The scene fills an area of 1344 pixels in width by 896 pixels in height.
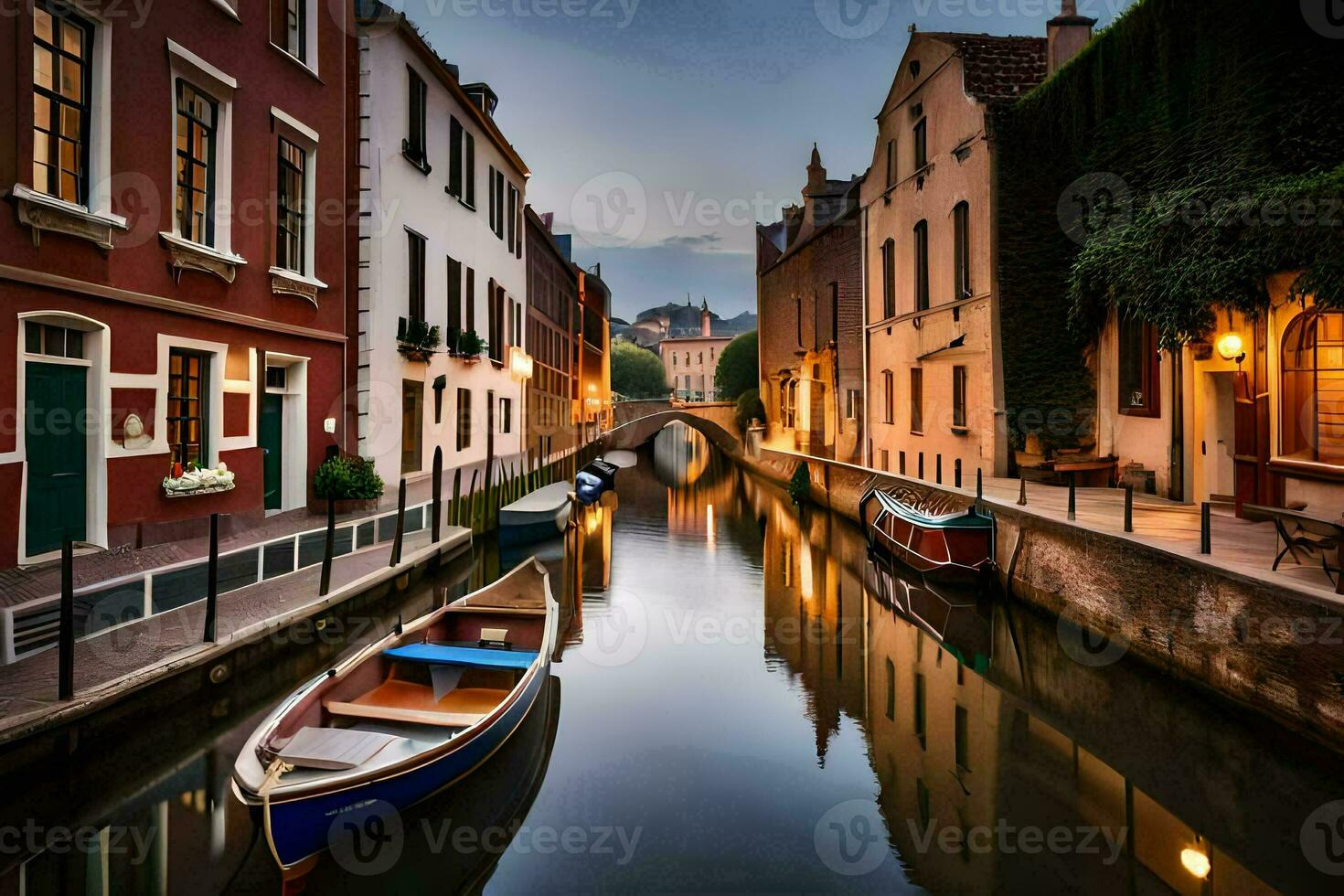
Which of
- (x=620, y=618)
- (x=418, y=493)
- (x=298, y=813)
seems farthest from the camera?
(x=418, y=493)

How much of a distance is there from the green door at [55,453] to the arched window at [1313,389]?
12744 millimetres

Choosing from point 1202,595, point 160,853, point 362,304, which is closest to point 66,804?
point 160,853

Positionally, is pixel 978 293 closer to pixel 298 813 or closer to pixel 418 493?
pixel 418 493

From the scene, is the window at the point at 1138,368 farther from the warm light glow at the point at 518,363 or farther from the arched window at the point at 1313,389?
the warm light glow at the point at 518,363

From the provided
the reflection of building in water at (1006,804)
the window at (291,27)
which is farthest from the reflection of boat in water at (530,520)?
the reflection of building in water at (1006,804)

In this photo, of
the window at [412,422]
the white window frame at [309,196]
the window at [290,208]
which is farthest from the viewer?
the window at [412,422]

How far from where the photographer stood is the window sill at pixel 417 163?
13.7 meters

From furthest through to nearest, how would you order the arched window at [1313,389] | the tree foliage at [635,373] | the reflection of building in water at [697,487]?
the tree foliage at [635,373]
the reflection of building in water at [697,487]
the arched window at [1313,389]

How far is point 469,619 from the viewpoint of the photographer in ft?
22.7

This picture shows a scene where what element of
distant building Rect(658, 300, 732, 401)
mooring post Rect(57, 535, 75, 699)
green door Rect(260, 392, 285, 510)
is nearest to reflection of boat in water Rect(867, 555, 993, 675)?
mooring post Rect(57, 535, 75, 699)

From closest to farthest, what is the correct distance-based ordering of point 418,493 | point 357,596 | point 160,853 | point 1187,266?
point 160,853 < point 357,596 < point 1187,266 < point 418,493

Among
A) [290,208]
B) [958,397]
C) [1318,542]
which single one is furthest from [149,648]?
[958,397]

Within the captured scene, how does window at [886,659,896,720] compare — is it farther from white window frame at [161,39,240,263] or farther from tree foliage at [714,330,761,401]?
Result: tree foliage at [714,330,761,401]

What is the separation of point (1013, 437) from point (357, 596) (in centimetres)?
1203
